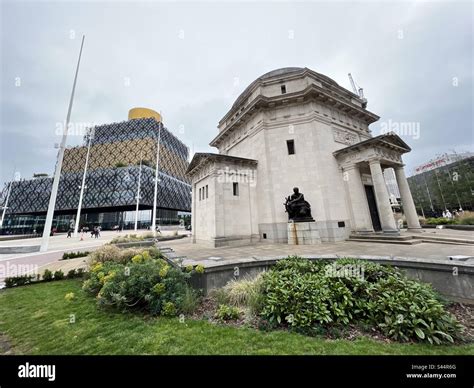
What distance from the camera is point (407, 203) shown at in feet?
51.4

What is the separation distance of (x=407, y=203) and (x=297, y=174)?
9.62 meters

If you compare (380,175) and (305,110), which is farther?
(305,110)

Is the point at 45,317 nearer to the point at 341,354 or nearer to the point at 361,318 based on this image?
the point at 341,354

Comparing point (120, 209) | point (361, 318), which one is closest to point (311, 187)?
point (361, 318)

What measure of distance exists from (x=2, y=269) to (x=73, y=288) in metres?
8.41

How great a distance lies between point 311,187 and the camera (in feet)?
48.6

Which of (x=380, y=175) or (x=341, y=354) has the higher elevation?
(x=380, y=175)

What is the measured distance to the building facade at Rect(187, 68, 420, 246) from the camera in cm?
1409

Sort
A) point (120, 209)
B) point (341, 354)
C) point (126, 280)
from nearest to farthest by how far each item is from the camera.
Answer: point (341, 354) < point (126, 280) < point (120, 209)

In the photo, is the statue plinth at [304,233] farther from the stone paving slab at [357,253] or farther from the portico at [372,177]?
the portico at [372,177]

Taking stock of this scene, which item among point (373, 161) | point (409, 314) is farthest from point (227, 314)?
point (373, 161)

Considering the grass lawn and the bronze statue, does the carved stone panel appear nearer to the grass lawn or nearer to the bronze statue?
the bronze statue

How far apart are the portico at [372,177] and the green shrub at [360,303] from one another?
35.5ft

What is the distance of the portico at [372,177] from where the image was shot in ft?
45.2
